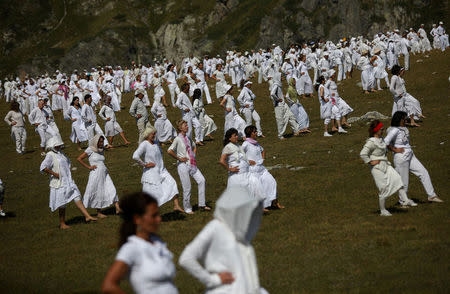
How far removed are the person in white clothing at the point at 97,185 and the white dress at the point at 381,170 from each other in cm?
609

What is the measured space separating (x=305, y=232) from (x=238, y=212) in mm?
6452

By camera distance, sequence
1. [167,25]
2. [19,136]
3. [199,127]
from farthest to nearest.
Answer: [167,25] < [19,136] < [199,127]

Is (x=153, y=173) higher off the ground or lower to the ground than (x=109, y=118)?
lower

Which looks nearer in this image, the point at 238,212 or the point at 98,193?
the point at 238,212

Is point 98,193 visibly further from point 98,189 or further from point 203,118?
point 203,118

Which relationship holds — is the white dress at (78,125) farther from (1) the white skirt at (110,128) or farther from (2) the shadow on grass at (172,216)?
(2) the shadow on grass at (172,216)

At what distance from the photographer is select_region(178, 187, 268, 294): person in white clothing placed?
4.63 m

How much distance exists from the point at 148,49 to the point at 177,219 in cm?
11153

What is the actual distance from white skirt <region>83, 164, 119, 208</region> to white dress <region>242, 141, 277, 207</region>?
139 inches

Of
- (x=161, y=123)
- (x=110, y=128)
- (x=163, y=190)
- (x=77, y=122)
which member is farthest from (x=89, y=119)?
(x=163, y=190)

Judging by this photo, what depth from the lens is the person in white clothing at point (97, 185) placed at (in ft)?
44.8

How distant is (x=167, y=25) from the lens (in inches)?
4611

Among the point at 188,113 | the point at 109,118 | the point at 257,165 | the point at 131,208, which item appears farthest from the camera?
the point at 109,118

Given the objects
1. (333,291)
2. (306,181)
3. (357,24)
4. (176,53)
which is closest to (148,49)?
(176,53)
